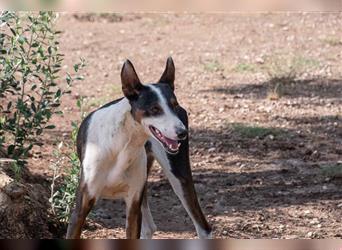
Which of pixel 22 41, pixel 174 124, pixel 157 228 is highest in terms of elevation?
pixel 22 41

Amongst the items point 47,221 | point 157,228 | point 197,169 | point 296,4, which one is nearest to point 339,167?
point 197,169

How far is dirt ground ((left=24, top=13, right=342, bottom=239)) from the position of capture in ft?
24.2

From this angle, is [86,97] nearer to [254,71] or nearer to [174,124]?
[254,71]

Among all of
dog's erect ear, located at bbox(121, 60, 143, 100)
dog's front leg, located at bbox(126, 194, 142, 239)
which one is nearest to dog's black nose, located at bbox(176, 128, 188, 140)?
dog's erect ear, located at bbox(121, 60, 143, 100)

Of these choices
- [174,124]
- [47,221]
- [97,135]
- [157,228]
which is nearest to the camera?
[174,124]

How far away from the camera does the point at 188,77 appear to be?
12.1m

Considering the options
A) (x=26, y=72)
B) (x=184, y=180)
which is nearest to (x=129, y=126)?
(x=184, y=180)

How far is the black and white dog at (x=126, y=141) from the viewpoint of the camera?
5.18m

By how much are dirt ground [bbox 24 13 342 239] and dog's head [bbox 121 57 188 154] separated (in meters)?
1.70

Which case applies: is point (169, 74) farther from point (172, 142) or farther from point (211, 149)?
point (211, 149)

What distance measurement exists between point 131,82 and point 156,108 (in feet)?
0.75

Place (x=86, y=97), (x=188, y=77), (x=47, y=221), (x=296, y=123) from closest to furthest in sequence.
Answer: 1. (x=47, y=221)
2. (x=296, y=123)
3. (x=86, y=97)
4. (x=188, y=77)

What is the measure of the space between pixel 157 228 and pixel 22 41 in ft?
5.86

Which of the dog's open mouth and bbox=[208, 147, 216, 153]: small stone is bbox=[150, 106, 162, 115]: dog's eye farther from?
bbox=[208, 147, 216, 153]: small stone
